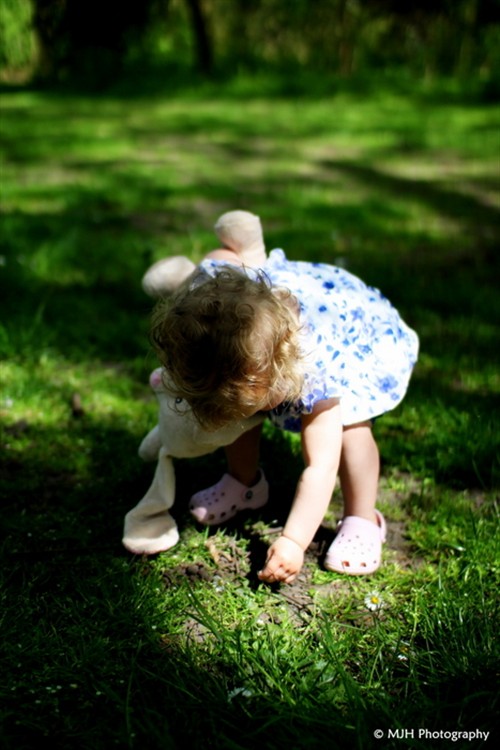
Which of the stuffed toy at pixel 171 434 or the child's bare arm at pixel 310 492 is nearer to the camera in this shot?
the child's bare arm at pixel 310 492

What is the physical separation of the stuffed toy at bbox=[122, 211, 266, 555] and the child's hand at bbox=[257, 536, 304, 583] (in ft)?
1.04

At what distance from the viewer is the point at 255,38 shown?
10.4 metres

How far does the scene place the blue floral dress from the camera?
6.55 feet

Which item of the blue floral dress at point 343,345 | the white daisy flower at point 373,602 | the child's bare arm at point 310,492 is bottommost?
the white daisy flower at point 373,602

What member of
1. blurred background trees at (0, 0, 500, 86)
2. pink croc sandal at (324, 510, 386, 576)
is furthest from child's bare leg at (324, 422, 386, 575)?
blurred background trees at (0, 0, 500, 86)

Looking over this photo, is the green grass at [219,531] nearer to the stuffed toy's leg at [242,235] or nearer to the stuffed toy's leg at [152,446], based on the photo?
the stuffed toy's leg at [152,446]

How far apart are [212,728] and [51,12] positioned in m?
10.4

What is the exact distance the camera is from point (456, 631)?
1790 mm

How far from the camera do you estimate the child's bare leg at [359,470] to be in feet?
6.91

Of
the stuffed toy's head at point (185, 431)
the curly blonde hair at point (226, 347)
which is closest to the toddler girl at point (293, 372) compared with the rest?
the curly blonde hair at point (226, 347)

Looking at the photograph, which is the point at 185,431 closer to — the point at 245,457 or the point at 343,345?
the point at 245,457

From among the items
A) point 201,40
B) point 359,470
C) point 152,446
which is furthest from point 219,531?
point 201,40

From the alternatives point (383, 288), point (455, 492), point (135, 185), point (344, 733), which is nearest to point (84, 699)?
point (344, 733)

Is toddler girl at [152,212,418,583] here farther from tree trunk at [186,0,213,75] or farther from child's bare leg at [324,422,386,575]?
tree trunk at [186,0,213,75]
